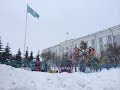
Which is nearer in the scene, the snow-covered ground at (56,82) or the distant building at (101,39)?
the snow-covered ground at (56,82)

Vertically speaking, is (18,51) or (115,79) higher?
(18,51)

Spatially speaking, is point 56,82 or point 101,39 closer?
point 56,82

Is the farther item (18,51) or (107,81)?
(18,51)

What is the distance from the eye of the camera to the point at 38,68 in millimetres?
18641

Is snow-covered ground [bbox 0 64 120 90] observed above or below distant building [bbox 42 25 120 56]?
below

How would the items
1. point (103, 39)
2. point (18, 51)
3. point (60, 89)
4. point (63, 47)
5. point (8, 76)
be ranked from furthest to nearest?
point (63, 47)
point (103, 39)
point (18, 51)
point (8, 76)
point (60, 89)

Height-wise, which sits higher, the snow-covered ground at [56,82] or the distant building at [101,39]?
the distant building at [101,39]

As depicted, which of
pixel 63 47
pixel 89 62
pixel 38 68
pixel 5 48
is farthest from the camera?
pixel 63 47

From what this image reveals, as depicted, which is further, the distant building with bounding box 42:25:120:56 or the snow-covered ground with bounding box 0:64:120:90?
the distant building with bounding box 42:25:120:56

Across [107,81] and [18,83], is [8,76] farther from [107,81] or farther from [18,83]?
[107,81]

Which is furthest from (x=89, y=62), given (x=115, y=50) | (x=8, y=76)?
(x=115, y=50)

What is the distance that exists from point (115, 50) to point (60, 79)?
86.0ft

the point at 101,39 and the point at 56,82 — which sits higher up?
the point at 101,39

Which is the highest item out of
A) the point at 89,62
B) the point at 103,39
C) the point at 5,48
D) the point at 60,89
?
the point at 103,39
